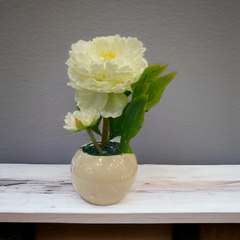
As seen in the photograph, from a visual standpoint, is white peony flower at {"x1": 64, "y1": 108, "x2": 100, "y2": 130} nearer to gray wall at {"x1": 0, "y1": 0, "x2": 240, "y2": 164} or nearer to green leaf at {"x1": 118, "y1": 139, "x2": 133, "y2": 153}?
green leaf at {"x1": 118, "y1": 139, "x2": 133, "y2": 153}

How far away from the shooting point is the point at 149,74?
1.34 feet

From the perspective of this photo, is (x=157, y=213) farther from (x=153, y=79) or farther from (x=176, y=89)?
(x=176, y=89)

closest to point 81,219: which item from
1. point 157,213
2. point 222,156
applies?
point 157,213

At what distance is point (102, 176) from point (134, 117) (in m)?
0.13

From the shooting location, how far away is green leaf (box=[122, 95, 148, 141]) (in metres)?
0.36

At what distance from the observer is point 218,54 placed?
2.20 feet

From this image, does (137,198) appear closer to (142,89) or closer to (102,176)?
(102,176)

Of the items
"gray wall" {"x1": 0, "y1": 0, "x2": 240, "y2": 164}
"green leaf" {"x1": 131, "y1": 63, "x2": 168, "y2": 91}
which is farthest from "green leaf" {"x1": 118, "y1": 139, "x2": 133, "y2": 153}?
"gray wall" {"x1": 0, "y1": 0, "x2": 240, "y2": 164}

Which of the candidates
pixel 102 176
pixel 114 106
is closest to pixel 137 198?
pixel 102 176

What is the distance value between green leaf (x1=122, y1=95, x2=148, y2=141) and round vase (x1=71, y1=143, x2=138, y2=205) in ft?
0.20

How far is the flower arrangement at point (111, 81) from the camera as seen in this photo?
0.35 meters

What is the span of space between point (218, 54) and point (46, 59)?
550 mm

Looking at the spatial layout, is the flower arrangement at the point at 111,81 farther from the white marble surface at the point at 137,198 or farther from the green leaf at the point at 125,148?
the white marble surface at the point at 137,198

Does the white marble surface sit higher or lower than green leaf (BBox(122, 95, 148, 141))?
lower
